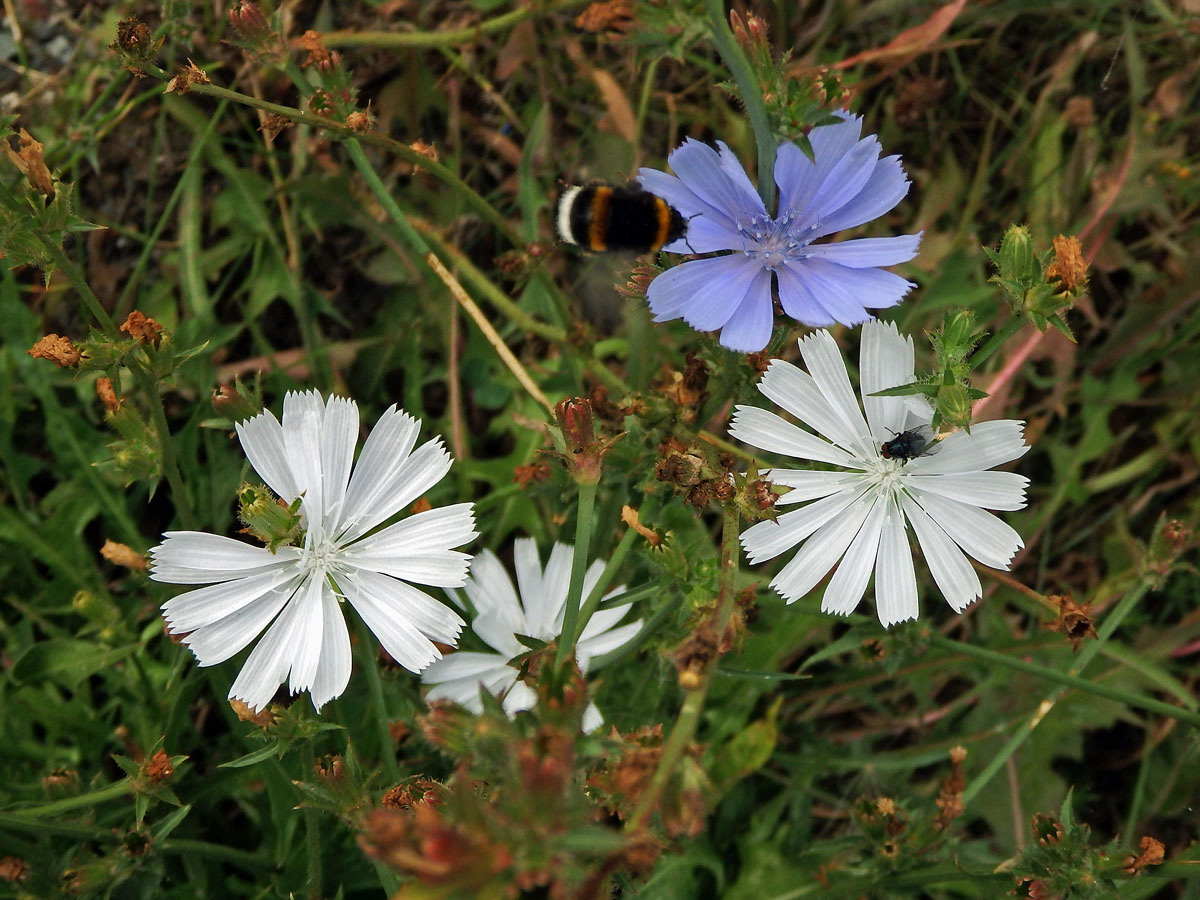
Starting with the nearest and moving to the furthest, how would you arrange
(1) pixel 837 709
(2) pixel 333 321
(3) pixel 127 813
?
(3) pixel 127 813, (1) pixel 837 709, (2) pixel 333 321

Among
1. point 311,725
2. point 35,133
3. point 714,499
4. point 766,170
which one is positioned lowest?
point 311,725

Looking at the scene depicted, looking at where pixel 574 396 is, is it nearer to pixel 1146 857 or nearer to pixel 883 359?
pixel 883 359

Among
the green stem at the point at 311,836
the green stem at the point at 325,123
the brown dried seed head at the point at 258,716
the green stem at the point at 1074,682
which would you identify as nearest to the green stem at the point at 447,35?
the green stem at the point at 325,123

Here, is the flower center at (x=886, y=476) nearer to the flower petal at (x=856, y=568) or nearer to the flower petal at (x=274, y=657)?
the flower petal at (x=856, y=568)

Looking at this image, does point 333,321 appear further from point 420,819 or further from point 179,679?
point 420,819

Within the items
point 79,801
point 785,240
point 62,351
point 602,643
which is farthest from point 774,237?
point 79,801

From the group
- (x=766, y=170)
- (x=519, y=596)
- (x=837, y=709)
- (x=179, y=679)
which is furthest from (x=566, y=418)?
(x=837, y=709)
